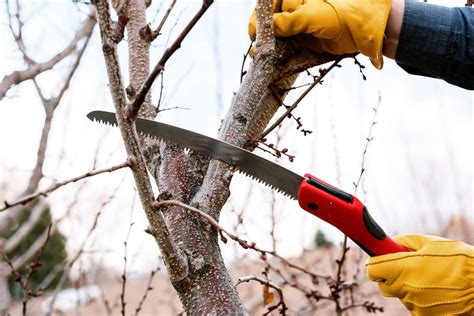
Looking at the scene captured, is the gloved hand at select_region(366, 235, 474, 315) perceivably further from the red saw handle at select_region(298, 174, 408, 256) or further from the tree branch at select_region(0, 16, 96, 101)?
the tree branch at select_region(0, 16, 96, 101)

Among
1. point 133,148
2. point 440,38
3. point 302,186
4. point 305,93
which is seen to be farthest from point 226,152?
point 440,38

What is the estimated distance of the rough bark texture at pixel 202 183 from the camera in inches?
69.4

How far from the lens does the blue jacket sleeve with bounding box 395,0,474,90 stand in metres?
2.05

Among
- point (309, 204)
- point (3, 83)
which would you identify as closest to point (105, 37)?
point (309, 204)

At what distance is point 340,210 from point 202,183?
1.66ft

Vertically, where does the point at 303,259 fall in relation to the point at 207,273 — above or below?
above

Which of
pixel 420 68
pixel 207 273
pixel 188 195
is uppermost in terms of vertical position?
pixel 420 68

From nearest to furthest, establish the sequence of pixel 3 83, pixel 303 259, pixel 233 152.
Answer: pixel 233 152, pixel 3 83, pixel 303 259

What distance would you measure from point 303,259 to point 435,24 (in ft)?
10.2

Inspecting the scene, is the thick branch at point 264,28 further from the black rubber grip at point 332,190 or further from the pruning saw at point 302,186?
the black rubber grip at point 332,190

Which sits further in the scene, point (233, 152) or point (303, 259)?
point (303, 259)

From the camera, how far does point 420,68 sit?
2172 mm

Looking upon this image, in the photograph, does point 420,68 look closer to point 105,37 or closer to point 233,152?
point 233,152

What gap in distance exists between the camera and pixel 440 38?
6.73 ft
